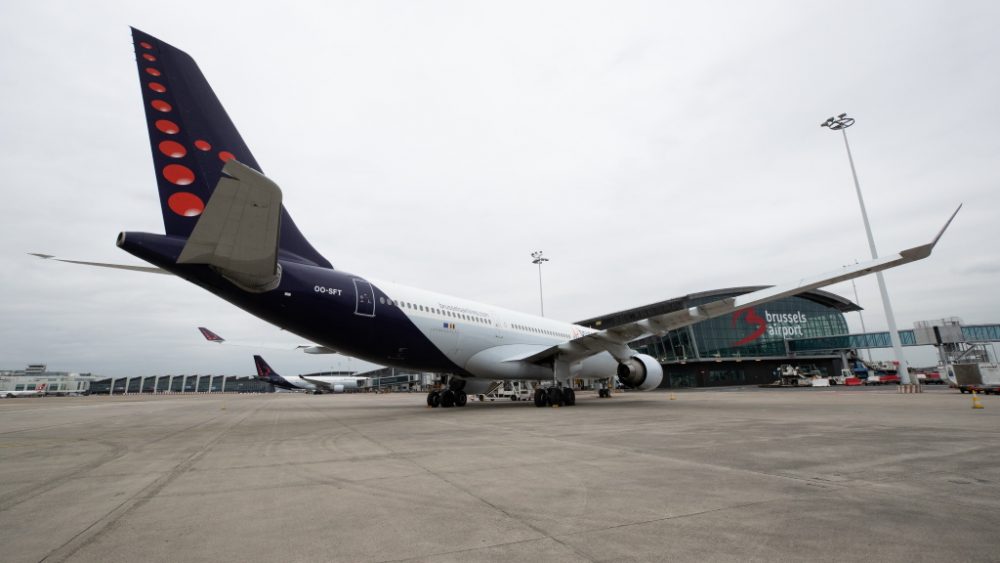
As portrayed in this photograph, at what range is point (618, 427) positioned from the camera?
29.2ft

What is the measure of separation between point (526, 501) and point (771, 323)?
6542cm

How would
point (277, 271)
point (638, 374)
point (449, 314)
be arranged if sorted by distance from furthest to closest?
point (638, 374) → point (449, 314) → point (277, 271)

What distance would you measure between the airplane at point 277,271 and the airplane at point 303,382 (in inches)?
1820

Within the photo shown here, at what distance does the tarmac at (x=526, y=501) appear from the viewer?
2.51 meters

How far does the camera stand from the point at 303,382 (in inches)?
2576

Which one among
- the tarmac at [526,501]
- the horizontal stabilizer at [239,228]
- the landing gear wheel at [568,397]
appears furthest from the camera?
the landing gear wheel at [568,397]

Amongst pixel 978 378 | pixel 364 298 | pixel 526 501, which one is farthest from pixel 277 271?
pixel 978 378

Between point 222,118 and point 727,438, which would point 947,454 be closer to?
point 727,438

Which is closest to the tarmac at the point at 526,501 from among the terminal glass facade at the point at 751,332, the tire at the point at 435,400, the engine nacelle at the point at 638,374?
the engine nacelle at the point at 638,374

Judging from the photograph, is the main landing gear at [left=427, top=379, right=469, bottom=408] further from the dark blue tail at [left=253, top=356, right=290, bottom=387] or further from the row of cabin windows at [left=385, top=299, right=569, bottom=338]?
the dark blue tail at [left=253, top=356, right=290, bottom=387]

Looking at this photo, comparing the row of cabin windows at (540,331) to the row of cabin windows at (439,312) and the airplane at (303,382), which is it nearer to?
the row of cabin windows at (439,312)

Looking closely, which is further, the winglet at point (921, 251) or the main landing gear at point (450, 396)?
the main landing gear at point (450, 396)

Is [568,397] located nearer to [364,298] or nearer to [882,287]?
[364,298]

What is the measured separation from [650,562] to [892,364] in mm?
77494
